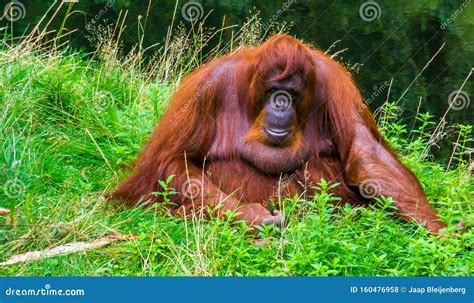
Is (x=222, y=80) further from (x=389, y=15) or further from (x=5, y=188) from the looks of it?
(x=389, y=15)

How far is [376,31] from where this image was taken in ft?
45.4

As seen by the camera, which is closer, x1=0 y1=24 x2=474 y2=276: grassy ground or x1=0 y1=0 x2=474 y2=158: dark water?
x1=0 y1=24 x2=474 y2=276: grassy ground

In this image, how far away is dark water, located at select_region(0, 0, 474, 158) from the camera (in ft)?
36.3

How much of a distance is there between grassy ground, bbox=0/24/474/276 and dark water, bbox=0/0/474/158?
4152 millimetres

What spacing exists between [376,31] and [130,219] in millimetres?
9741

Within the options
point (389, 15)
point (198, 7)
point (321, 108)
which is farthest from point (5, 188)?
point (389, 15)

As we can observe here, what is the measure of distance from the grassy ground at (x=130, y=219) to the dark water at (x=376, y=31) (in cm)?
415

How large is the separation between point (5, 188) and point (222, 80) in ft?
4.34

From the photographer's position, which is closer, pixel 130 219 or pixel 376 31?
pixel 130 219

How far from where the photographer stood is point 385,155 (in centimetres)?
504

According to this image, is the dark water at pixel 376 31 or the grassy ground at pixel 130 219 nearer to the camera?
the grassy ground at pixel 130 219

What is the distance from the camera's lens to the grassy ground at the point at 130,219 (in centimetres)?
420

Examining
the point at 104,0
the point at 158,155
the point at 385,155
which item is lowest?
the point at 104,0

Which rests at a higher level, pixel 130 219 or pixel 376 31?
pixel 376 31
